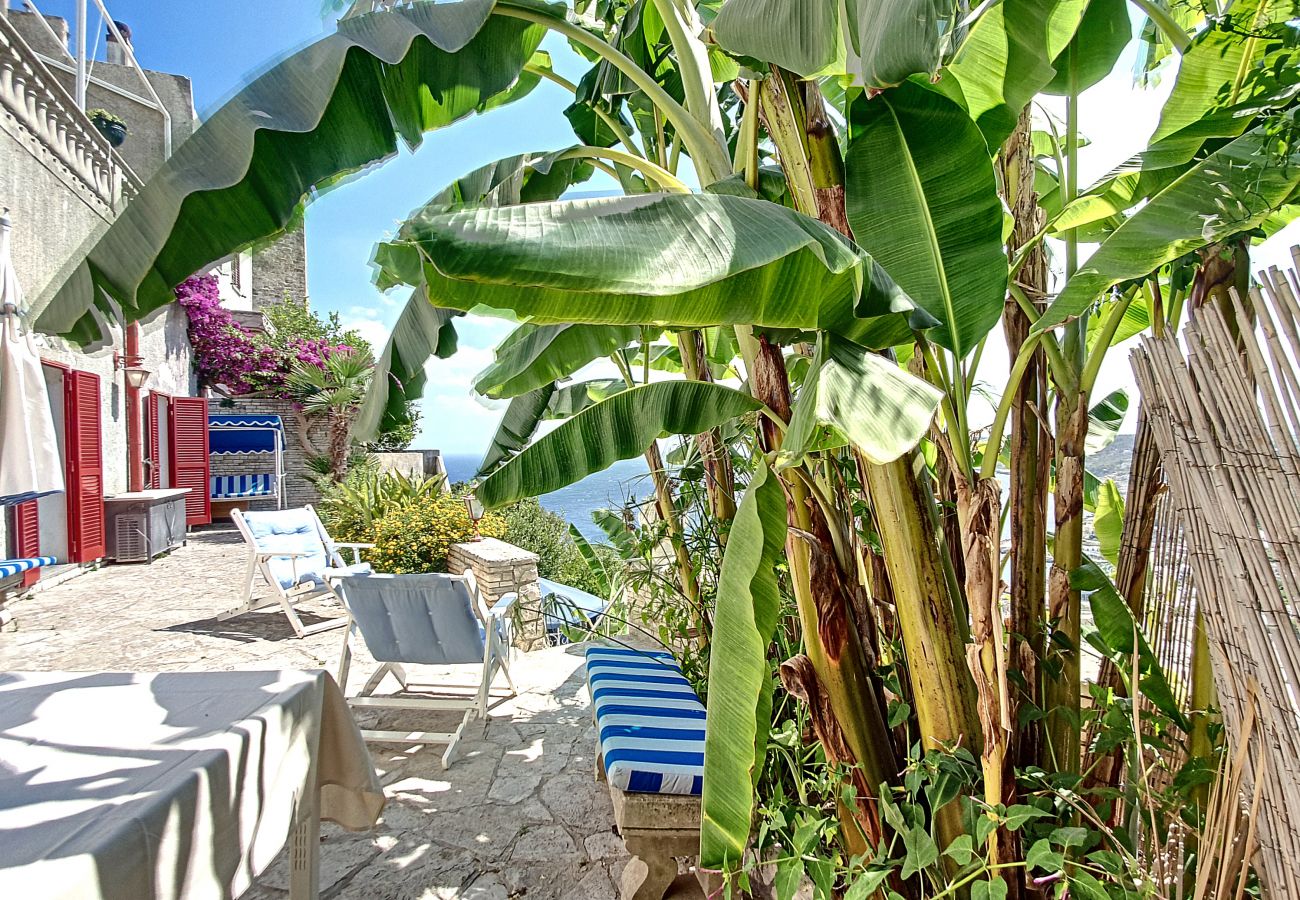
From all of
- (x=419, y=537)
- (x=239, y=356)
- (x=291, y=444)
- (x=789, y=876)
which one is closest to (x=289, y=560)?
(x=419, y=537)

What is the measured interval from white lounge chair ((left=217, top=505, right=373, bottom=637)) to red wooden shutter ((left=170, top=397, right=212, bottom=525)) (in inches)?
261

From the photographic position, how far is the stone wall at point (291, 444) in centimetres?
1360

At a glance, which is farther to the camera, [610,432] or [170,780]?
[610,432]

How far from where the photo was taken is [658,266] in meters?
0.82

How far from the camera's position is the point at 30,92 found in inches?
249

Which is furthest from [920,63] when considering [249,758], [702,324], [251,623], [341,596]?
[251,623]

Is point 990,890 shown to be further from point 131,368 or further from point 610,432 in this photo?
point 131,368

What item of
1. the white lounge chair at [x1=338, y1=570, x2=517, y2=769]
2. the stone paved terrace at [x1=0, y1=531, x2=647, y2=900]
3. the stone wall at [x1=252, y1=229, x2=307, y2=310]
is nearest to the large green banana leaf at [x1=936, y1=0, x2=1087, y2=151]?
the stone paved terrace at [x1=0, y1=531, x2=647, y2=900]

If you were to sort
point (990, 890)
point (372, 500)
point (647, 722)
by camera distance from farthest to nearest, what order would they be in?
point (372, 500) → point (647, 722) → point (990, 890)

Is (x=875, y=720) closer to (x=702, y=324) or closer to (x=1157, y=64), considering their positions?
(x=702, y=324)

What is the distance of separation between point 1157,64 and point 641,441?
86.1 inches

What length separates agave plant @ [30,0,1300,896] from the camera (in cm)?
95

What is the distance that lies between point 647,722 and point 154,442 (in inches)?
449

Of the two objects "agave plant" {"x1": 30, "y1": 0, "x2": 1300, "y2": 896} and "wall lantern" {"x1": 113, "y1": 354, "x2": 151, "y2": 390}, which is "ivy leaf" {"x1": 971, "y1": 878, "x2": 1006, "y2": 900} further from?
"wall lantern" {"x1": 113, "y1": 354, "x2": 151, "y2": 390}
